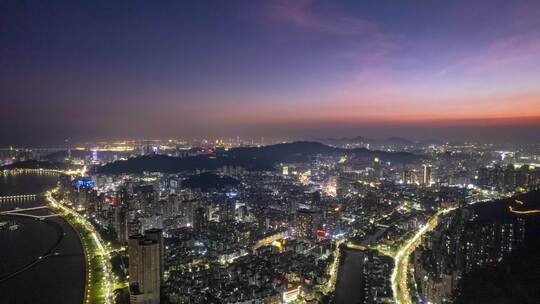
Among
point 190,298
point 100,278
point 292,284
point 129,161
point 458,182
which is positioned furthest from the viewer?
point 129,161

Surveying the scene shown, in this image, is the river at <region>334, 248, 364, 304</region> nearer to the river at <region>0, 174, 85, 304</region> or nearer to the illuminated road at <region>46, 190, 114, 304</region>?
the illuminated road at <region>46, 190, 114, 304</region>

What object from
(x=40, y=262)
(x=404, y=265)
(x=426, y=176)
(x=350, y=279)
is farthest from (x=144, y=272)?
(x=426, y=176)

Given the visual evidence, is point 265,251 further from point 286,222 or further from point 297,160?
point 297,160

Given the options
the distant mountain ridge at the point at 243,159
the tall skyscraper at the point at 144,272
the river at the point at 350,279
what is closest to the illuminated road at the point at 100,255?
the tall skyscraper at the point at 144,272

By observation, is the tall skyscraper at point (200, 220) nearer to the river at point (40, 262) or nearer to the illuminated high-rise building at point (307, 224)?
the illuminated high-rise building at point (307, 224)

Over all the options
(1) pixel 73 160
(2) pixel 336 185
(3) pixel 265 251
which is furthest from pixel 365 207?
(1) pixel 73 160

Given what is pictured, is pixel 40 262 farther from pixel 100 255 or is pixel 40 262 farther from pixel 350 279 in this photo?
pixel 350 279
